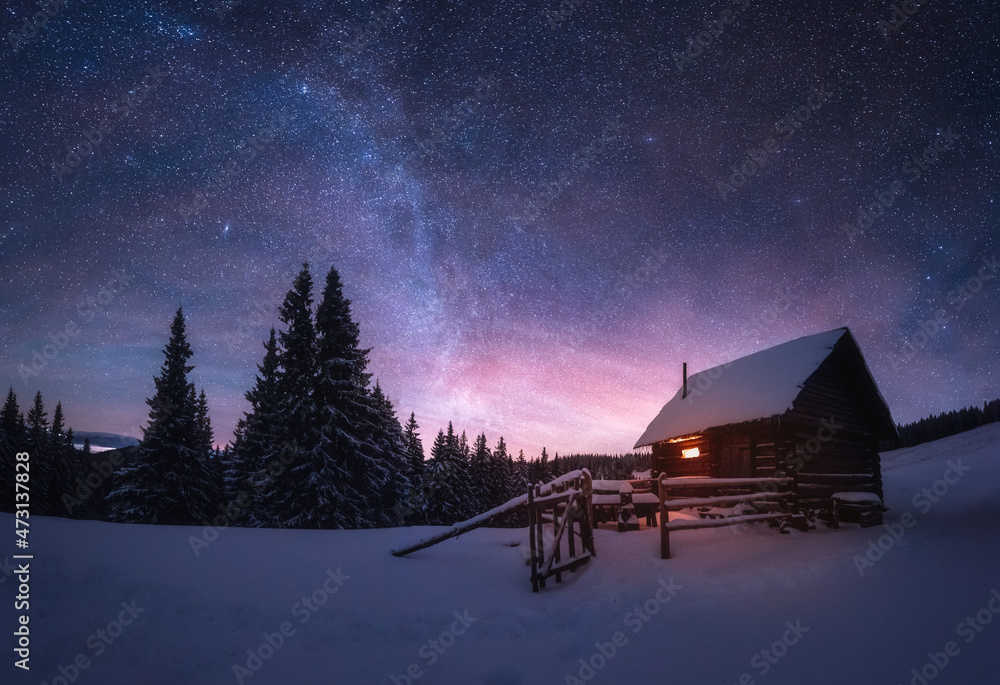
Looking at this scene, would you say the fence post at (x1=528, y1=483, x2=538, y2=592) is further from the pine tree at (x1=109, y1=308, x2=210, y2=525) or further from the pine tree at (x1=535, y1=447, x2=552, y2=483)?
the pine tree at (x1=535, y1=447, x2=552, y2=483)

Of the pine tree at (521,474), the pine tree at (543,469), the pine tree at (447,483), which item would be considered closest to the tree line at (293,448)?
the pine tree at (447,483)

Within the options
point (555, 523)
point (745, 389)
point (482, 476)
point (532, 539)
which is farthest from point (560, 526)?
point (482, 476)

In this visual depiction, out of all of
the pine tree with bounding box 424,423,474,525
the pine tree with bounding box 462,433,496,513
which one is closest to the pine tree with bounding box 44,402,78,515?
→ the pine tree with bounding box 424,423,474,525

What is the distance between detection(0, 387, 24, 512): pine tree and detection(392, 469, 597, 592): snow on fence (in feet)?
124

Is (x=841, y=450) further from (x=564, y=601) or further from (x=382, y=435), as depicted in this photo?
(x=382, y=435)

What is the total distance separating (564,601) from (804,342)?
1504 cm

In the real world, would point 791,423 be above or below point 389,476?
above

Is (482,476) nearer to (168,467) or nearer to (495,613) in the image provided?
(168,467)

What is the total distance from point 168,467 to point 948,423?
3166 inches

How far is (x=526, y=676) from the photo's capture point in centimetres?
543

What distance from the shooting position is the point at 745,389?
56.2 ft

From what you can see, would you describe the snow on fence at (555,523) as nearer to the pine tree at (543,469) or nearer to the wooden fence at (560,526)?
the wooden fence at (560,526)

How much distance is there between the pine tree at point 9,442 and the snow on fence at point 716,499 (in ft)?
136

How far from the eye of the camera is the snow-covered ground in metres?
5.06
